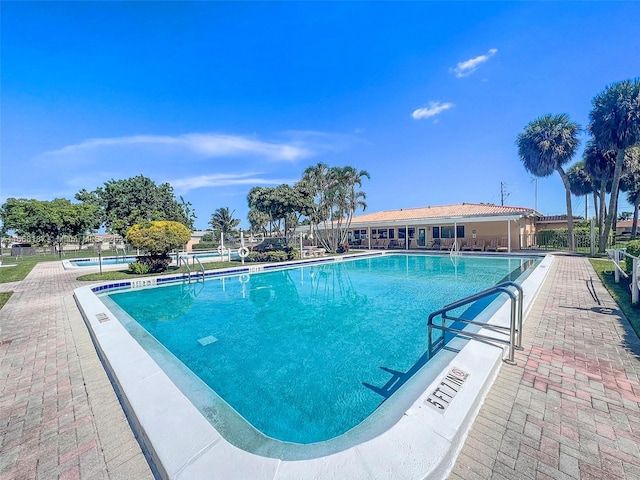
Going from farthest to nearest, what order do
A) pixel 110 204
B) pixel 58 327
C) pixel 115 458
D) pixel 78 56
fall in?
pixel 110 204 < pixel 78 56 < pixel 58 327 < pixel 115 458

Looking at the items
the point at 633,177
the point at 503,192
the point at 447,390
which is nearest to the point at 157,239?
the point at 447,390

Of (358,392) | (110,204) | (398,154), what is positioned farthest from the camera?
(110,204)

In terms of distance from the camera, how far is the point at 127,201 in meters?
29.9

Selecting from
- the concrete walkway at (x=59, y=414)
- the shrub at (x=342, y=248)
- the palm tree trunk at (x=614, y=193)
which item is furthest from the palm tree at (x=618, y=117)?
the concrete walkway at (x=59, y=414)

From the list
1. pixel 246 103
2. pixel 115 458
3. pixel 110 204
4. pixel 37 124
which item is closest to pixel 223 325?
pixel 115 458

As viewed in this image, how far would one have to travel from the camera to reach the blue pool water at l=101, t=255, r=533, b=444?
11.1ft

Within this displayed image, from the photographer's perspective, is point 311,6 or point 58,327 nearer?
point 58,327

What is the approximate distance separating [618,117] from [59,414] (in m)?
22.7

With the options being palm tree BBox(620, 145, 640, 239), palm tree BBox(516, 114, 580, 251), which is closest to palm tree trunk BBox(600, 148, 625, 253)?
palm tree BBox(620, 145, 640, 239)

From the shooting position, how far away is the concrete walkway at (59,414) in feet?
6.57

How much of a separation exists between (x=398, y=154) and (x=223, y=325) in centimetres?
2129

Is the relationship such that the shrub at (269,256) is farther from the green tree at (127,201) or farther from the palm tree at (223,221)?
the palm tree at (223,221)

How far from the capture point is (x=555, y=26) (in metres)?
9.47

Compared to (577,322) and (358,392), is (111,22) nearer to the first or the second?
(358,392)
